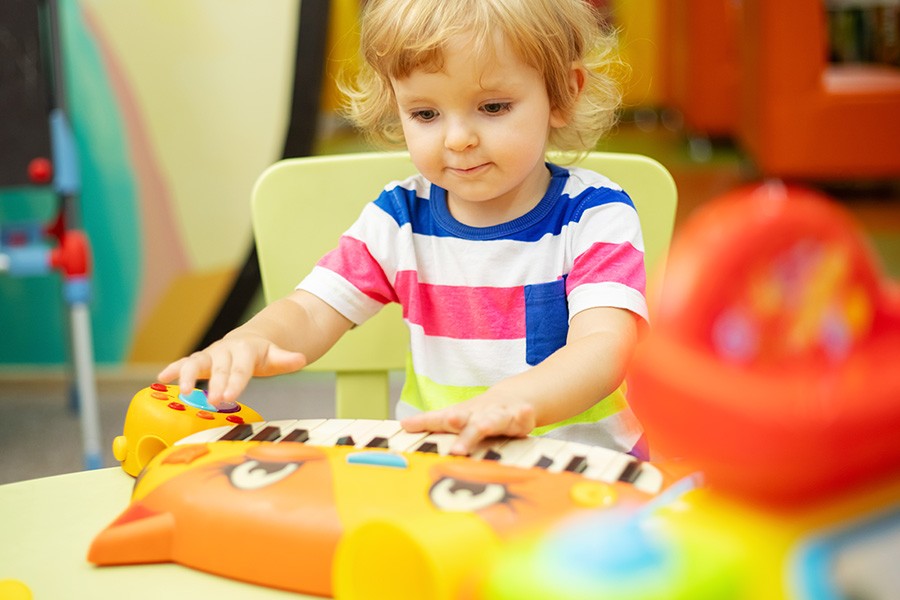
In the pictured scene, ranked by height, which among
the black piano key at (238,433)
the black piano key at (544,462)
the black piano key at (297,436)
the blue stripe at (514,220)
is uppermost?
the blue stripe at (514,220)

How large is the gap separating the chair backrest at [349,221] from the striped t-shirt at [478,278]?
55 millimetres

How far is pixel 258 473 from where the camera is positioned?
1.63 ft

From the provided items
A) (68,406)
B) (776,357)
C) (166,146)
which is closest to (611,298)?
(776,357)

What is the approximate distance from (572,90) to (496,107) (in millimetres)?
108

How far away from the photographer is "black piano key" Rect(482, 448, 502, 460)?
51 centimetres

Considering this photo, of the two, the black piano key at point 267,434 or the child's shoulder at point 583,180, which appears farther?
the child's shoulder at point 583,180

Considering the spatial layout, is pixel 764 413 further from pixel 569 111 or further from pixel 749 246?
pixel 569 111

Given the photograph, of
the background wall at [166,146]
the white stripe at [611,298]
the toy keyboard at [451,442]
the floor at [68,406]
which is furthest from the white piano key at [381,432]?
the background wall at [166,146]

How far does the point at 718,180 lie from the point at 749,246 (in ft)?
12.2

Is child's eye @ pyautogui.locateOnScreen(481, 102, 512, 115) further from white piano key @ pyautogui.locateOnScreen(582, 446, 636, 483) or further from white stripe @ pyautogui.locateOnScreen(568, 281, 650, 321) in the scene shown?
white piano key @ pyautogui.locateOnScreen(582, 446, 636, 483)

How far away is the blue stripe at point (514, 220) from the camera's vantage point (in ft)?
2.69

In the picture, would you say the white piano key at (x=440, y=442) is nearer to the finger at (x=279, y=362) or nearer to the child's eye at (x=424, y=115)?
the finger at (x=279, y=362)

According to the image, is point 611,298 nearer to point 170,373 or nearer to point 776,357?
point 170,373

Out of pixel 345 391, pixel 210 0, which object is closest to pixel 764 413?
pixel 345 391
